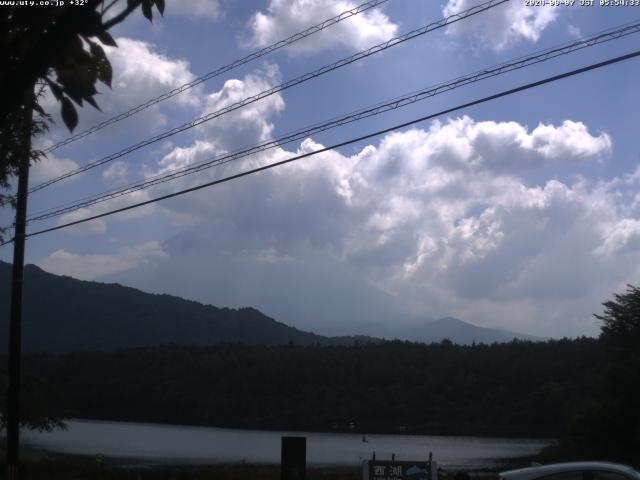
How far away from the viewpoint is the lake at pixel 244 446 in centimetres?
4338

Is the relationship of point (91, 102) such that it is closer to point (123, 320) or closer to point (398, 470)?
point (398, 470)

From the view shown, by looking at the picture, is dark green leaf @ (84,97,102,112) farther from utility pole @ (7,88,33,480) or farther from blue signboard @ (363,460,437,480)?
utility pole @ (7,88,33,480)

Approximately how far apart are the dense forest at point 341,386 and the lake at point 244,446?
228 cm

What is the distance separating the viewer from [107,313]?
129250 mm

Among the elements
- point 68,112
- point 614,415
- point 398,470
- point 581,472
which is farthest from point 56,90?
point 614,415

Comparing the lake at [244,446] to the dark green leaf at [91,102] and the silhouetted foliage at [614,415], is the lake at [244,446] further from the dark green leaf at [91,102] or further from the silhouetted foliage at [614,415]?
the dark green leaf at [91,102]

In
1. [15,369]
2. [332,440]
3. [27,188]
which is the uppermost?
[27,188]

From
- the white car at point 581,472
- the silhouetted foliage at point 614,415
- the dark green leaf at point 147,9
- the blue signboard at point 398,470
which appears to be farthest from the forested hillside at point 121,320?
the dark green leaf at point 147,9

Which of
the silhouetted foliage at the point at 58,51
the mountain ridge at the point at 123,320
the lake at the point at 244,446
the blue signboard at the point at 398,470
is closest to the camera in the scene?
the silhouetted foliage at the point at 58,51

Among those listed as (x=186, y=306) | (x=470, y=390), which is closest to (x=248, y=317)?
(x=186, y=306)

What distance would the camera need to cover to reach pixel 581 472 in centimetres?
1102

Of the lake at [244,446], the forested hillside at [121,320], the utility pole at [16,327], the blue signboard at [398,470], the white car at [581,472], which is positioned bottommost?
the lake at [244,446]

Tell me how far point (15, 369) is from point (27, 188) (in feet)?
14.5

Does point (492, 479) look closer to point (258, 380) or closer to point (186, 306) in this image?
point (258, 380)
